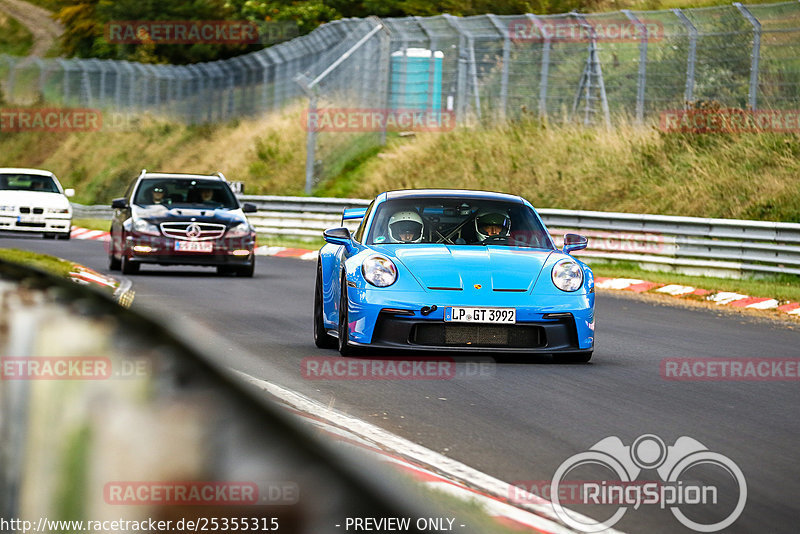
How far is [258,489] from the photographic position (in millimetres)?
1461

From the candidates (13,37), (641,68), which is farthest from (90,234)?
(13,37)

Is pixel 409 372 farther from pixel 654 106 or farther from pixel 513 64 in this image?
pixel 513 64

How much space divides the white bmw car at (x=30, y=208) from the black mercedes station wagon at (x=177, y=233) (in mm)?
8498

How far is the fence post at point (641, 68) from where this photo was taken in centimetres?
2879

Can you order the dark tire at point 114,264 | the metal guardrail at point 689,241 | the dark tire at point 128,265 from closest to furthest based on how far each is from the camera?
the metal guardrail at point 689,241, the dark tire at point 128,265, the dark tire at point 114,264

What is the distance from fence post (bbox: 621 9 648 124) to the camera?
28792 millimetres

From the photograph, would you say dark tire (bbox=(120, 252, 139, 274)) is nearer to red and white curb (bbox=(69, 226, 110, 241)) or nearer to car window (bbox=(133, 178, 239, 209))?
car window (bbox=(133, 178, 239, 209))

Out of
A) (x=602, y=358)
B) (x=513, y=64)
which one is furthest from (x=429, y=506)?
(x=513, y=64)

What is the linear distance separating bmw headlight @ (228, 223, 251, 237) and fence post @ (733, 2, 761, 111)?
10658mm

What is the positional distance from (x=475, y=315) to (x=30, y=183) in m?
23.2

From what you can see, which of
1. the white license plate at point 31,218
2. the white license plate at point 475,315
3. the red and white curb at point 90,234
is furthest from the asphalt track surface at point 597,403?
the red and white curb at point 90,234
